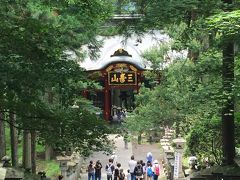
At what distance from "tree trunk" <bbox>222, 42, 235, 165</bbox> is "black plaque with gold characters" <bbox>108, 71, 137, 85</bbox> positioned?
22.5 meters

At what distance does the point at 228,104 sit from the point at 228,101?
0.18 ft

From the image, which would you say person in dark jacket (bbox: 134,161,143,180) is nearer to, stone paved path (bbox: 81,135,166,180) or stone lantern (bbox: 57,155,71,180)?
stone lantern (bbox: 57,155,71,180)

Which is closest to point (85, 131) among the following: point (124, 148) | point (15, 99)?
point (15, 99)

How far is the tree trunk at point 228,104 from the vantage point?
8117 millimetres

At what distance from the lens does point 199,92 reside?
339 inches

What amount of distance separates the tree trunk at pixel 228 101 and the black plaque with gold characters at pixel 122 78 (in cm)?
2245

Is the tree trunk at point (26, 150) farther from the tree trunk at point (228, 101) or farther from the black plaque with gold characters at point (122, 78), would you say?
the black plaque with gold characters at point (122, 78)

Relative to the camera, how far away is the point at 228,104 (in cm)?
823

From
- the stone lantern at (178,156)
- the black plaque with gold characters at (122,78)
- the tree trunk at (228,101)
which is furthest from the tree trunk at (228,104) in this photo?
the black plaque with gold characters at (122,78)

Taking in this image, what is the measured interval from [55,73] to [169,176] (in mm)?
12104

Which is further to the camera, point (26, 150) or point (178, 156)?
point (26, 150)

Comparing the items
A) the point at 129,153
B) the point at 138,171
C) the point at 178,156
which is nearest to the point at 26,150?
the point at 138,171

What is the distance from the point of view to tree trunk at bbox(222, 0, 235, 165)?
8.10m

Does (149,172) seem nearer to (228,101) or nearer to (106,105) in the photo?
(228,101)
